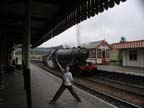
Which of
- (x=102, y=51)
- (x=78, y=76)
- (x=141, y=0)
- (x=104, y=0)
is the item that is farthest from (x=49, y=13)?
(x=102, y=51)

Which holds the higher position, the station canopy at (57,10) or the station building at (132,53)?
the station canopy at (57,10)

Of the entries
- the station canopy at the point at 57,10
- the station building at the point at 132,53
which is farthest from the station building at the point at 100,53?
the station canopy at the point at 57,10

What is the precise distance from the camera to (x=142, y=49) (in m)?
34.3

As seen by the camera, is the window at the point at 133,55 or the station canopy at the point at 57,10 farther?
the window at the point at 133,55

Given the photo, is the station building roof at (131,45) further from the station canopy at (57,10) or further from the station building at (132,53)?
the station canopy at (57,10)

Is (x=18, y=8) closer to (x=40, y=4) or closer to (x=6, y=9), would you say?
(x=6, y=9)

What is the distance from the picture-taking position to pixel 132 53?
37.0 m

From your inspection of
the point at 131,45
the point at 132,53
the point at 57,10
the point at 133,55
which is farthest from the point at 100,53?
the point at 57,10

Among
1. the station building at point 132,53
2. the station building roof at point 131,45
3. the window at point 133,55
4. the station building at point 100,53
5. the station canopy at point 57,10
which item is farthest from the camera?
the station building at point 100,53

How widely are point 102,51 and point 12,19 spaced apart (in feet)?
107

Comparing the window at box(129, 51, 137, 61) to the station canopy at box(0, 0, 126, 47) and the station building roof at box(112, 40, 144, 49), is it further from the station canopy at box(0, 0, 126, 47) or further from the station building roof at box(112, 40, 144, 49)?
the station canopy at box(0, 0, 126, 47)

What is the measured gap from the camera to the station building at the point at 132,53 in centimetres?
3410

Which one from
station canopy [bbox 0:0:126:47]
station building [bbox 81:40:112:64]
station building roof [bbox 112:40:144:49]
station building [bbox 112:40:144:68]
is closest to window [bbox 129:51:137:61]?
station building [bbox 112:40:144:68]

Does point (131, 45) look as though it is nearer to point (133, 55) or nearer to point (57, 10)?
point (133, 55)
